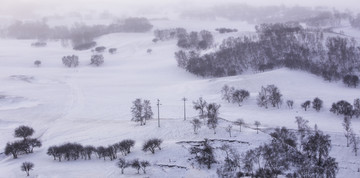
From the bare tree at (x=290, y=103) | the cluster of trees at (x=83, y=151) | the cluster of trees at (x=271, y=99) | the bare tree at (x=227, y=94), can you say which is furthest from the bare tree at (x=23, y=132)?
the bare tree at (x=290, y=103)

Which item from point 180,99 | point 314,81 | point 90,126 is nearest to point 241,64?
point 314,81

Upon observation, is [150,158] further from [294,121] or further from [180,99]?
[180,99]

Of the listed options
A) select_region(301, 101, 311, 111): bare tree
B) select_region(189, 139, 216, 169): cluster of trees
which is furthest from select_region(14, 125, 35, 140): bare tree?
select_region(301, 101, 311, 111): bare tree

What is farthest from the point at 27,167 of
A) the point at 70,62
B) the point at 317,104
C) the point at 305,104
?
the point at 70,62

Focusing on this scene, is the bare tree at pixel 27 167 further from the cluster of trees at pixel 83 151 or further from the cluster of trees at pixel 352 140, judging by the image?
the cluster of trees at pixel 352 140

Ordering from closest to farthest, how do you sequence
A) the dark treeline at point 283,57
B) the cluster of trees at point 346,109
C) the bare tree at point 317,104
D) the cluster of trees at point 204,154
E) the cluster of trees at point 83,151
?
the cluster of trees at point 204,154 → the cluster of trees at point 83,151 → the cluster of trees at point 346,109 → the bare tree at point 317,104 → the dark treeline at point 283,57

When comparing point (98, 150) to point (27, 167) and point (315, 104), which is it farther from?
point (315, 104)

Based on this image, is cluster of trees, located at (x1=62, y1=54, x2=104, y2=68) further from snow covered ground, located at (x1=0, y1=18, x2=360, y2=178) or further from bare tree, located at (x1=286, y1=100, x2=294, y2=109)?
bare tree, located at (x1=286, y1=100, x2=294, y2=109)
